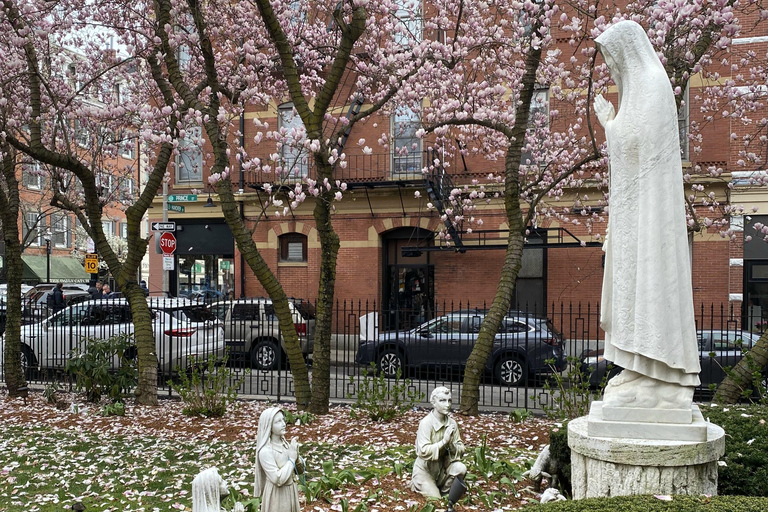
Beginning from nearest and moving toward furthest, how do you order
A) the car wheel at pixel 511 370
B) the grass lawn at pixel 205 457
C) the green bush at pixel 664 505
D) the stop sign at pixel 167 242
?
the green bush at pixel 664 505
the grass lawn at pixel 205 457
the car wheel at pixel 511 370
the stop sign at pixel 167 242

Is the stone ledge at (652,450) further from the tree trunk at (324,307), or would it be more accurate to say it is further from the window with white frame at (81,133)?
the window with white frame at (81,133)

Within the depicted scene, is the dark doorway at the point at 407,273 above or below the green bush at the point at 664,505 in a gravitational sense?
above

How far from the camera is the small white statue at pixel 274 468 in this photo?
493 centimetres

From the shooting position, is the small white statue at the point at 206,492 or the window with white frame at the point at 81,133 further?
the window with white frame at the point at 81,133

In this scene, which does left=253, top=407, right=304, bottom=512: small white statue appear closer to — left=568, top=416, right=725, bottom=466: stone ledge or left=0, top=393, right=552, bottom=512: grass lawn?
left=0, top=393, right=552, bottom=512: grass lawn

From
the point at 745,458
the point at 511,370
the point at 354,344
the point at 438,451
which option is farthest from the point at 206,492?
the point at 511,370

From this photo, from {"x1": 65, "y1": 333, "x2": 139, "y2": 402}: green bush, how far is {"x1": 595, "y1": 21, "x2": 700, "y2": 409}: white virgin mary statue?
9.57 metres

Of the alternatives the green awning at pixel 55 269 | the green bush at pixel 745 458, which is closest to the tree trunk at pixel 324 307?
the green bush at pixel 745 458

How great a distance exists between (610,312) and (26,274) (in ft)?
145

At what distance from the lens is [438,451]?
5.93 meters

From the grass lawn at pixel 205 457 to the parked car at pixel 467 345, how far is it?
2879 mm

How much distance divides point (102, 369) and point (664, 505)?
406 inches

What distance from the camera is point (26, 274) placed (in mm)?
42062

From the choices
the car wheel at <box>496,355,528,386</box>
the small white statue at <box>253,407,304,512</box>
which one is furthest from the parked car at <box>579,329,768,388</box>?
the small white statue at <box>253,407,304,512</box>
